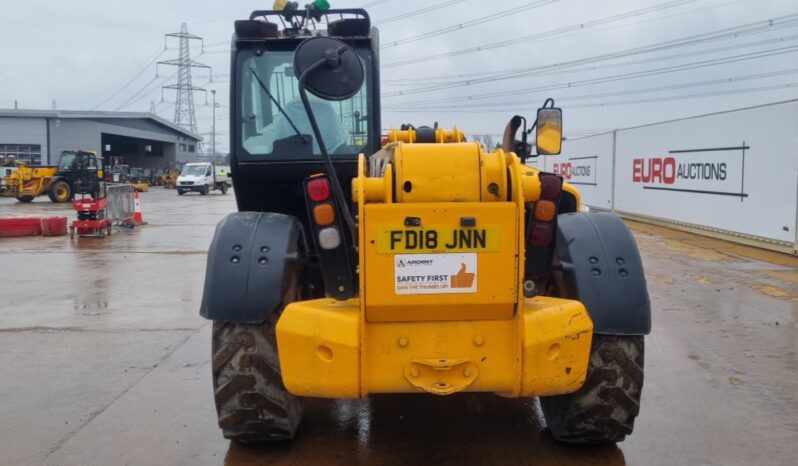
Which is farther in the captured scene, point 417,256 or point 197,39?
point 197,39

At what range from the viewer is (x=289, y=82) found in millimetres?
5266

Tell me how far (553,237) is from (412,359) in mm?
948

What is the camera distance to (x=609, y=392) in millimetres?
4180

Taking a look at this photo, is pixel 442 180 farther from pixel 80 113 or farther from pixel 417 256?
pixel 80 113

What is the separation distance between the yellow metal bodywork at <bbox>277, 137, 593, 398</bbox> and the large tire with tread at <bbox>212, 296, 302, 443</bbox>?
462mm

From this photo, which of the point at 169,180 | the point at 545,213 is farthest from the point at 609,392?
the point at 169,180

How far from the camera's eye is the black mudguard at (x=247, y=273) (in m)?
4.10

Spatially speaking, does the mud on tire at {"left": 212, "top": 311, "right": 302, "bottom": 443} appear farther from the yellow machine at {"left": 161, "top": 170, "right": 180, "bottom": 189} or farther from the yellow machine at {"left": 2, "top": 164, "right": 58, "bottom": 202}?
the yellow machine at {"left": 161, "top": 170, "right": 180, "bottom": 189}

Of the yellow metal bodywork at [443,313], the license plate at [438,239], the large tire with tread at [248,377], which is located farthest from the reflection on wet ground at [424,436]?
the license plate at [438,239]

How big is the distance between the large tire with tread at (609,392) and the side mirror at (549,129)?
1.32 metres

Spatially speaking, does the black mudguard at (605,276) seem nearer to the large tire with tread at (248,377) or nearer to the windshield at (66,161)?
the large tire with tread at (248,377)

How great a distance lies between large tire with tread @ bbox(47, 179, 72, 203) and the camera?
36.4m

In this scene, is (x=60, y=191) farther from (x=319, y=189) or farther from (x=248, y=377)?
(x=319, y=189)

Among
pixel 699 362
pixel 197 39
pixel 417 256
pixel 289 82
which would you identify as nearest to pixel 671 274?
pixel 699 362
